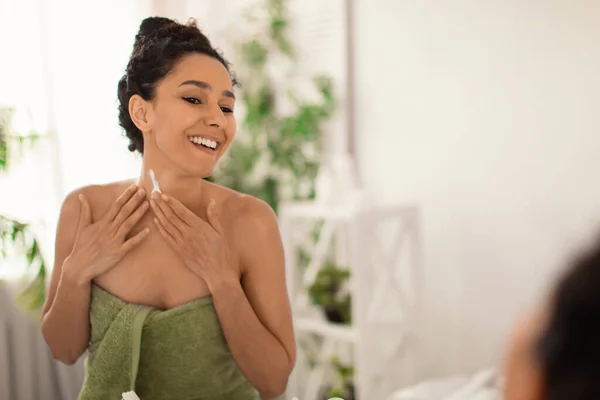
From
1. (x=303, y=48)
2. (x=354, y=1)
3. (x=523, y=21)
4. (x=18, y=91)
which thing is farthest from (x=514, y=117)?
(x=18, y=91)

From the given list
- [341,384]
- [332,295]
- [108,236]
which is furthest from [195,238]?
[341,384]

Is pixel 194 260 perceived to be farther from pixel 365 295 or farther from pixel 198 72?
pixel 365 295

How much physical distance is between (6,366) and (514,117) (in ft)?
7.14

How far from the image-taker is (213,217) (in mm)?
982

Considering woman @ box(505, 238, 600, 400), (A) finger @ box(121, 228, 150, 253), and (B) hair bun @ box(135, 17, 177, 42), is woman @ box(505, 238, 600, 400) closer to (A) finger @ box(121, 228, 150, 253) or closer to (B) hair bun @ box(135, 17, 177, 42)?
(A) finger @ box(121, 228, 150, 253)

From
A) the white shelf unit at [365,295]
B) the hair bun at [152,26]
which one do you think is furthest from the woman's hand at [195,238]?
the white shelf unit at [365,295]

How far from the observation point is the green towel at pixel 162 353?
0.95 metres

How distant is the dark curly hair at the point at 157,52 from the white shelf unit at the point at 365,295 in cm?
145

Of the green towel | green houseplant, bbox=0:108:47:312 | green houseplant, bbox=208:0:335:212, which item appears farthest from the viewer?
green houseplant, bbox=208:0:335:212

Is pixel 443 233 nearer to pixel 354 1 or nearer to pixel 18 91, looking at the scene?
pixel 354 1

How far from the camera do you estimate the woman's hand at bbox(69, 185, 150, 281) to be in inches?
38.3

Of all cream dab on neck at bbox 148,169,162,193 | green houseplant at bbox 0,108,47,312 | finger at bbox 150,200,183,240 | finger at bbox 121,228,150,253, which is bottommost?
green houseplant at bbox 0,108,47,312

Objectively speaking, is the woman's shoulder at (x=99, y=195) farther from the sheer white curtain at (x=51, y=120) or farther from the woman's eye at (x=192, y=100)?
the sheer white curtain at (x=51, y=120)

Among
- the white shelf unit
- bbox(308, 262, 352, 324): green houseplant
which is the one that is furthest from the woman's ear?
bbox(308, 262, 352, 324): green houseplant
